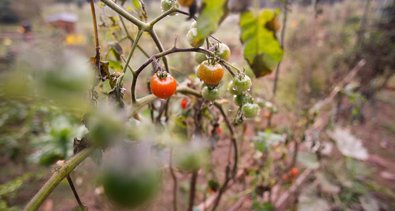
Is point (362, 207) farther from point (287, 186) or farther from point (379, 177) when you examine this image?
point (379, 177)

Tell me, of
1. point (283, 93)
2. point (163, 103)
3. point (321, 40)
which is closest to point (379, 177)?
point (283, 93)

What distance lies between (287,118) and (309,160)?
92cm

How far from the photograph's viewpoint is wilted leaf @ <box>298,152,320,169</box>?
5.93ft

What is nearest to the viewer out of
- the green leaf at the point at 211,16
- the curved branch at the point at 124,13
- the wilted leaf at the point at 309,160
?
the green leaf at the point at 211,16

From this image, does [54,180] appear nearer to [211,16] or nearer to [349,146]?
[211,16]

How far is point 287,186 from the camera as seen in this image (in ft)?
6.50

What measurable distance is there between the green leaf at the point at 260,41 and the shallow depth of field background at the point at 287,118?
3 centimetres

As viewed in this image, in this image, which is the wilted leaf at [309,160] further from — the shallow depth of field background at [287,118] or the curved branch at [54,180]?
the curved branch at [54,180]

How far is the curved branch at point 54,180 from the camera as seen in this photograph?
426 mm

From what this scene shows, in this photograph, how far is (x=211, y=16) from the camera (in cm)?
33

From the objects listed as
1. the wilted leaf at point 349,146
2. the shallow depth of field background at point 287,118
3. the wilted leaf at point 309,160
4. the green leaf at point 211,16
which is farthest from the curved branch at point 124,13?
the wilted leaf at point 349,146

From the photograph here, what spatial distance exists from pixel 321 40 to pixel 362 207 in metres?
4.20

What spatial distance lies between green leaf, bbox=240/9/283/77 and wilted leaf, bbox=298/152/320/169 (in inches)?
62.3

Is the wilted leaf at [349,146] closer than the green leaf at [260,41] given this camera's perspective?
No
